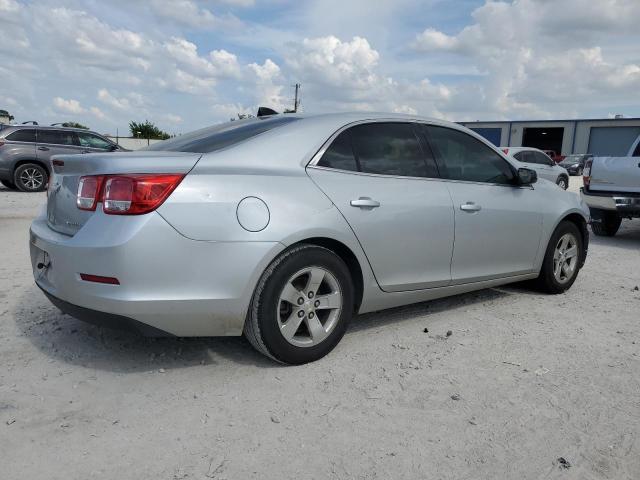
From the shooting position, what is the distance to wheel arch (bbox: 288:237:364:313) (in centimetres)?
317

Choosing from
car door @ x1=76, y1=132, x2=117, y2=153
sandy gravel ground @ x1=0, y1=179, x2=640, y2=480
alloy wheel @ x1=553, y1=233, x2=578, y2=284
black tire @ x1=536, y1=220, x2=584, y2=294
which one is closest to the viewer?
sandy gravel ground @ x1=0, y1=179, x2=640, y2=480

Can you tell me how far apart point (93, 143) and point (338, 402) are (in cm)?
1291

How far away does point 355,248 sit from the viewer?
10.8 feet

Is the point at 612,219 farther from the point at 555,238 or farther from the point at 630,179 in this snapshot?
the point at 555,238

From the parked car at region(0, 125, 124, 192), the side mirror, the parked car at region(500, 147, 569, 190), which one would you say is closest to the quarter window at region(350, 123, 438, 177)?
the side mirror

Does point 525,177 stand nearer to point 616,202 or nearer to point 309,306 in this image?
point 309,306

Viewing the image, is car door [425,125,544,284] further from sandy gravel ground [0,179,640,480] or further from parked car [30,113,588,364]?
sandy gravel ground [0,179,640,480]

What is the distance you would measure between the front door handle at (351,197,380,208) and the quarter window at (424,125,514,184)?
0.81 m

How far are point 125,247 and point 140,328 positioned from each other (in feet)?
1.44

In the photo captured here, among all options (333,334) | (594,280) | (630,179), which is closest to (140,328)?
(333,334)

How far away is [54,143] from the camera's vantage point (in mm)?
13227

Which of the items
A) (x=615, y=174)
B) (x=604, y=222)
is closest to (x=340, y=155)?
(x=615, y=174)

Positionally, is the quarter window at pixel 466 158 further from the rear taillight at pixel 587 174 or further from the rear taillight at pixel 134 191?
the rear taillight at pixel 587 174

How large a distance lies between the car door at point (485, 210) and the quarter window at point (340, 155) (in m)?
0.81
